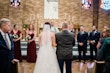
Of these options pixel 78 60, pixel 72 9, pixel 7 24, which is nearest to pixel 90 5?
pixel 72 9

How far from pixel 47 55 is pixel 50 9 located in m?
9.56

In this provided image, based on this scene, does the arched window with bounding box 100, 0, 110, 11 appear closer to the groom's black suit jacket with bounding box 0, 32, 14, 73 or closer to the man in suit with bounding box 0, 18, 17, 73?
the man in suit with bounding box 0, 18, 17, 73

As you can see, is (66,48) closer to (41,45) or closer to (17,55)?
(41,45)

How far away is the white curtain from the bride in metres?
9.43

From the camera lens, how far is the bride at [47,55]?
773cm

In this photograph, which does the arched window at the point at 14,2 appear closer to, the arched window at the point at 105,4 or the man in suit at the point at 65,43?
the arched window at the point at 105,4

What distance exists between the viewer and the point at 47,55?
787 centimetres

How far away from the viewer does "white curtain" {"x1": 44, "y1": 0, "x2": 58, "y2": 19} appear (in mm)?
17172

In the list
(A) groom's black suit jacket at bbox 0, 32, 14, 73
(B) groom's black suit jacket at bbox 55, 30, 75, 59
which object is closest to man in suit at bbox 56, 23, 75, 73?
(B) groom's black suit jacket at bbox 55, 30, 75, 59

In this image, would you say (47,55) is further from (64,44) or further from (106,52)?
(106,52)

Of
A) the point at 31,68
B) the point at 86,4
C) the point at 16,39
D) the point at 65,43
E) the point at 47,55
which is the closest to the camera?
the point at 65,43

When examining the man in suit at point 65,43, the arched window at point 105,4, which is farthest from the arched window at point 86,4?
the man in suit at point 65,43

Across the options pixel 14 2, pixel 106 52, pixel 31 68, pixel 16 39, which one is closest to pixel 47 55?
pixel 31 68

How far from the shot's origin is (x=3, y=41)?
5.19 metres
